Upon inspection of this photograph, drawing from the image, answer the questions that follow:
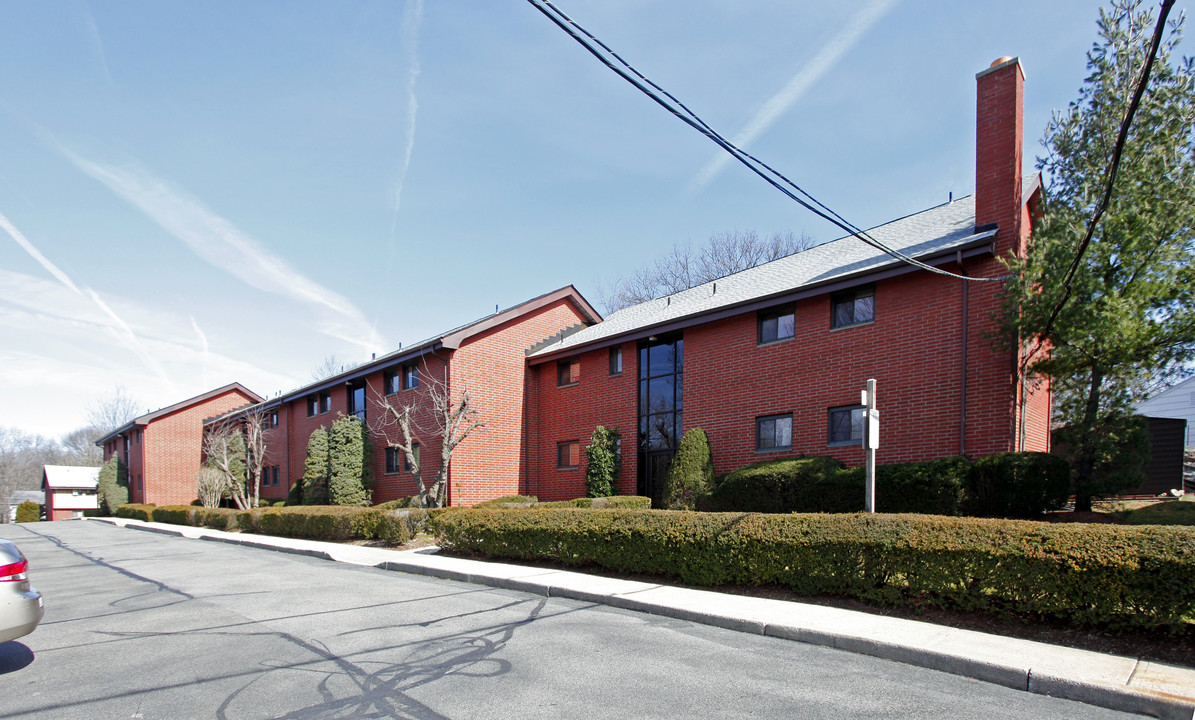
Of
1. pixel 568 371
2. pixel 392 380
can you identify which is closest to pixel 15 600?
pixel 568 371

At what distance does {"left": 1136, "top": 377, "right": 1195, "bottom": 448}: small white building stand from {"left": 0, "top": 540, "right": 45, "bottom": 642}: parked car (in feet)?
126

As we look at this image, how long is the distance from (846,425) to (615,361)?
27.0 ft

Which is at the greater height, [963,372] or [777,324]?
[777,324]

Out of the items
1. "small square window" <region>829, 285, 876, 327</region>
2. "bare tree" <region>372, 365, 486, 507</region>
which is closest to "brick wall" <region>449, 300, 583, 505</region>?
"bare tree" <region>372, 365, 486, 507</region>

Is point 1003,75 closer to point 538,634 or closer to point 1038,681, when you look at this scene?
point 1038,681

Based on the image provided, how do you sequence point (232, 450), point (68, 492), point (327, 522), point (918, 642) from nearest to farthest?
1. point (918, 642)
2. point (327, 522)
3. point (232, 450)
4. point (68, 492)

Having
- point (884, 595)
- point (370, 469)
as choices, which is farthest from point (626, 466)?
point (884, 595)

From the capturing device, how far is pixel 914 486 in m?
12.1

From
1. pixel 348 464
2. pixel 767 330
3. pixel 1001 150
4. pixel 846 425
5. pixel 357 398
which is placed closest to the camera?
pixel 1001 150

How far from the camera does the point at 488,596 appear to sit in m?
9.41

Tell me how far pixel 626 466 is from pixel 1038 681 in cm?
1534

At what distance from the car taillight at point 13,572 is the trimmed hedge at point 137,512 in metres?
31.8

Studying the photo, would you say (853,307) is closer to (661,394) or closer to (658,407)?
(661,394)

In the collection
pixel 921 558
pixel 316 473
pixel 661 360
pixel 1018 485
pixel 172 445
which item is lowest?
pixel 172 445
